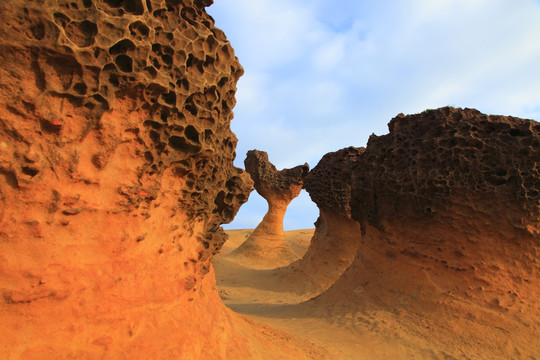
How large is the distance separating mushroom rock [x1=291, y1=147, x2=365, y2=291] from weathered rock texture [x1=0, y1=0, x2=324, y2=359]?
7.33 meters

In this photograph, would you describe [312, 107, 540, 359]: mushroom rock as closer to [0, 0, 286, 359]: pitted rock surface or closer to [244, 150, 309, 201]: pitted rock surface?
[0, 0, 286, 359]: pitted rock surface

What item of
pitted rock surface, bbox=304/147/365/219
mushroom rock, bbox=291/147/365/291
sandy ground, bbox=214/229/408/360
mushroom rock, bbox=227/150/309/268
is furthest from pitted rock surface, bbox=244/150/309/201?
sandy ground, bbox=214/229/408/360

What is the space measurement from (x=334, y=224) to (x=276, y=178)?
19.0 feet

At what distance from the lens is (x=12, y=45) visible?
2285 millimetres

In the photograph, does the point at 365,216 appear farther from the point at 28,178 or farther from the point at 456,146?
the point at 28,178

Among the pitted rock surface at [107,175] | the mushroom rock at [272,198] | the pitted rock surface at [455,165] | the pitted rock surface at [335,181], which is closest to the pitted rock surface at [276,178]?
the mushroom rock at [272,198]

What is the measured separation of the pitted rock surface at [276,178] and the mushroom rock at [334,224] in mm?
4791

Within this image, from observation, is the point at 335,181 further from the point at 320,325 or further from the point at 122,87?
the point at 122,87

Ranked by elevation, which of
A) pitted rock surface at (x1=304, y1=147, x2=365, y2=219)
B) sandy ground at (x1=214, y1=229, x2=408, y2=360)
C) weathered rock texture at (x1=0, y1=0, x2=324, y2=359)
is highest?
pitted rock surface at (x1=304, y1=147, x2=365, y2=219)

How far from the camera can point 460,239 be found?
5.55 meters

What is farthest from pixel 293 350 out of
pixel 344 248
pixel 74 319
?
pixel 344 248

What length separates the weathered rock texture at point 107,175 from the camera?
7.60 ft

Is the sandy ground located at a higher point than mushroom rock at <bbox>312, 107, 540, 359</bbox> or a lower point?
lower

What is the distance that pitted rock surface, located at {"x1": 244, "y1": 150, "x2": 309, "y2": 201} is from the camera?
16375 millimetres
